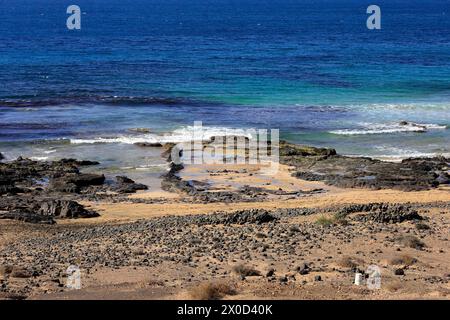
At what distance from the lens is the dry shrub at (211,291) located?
613 inches

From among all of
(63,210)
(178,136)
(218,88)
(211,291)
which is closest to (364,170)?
(178,136)

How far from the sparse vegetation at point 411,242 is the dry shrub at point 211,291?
6825 mm

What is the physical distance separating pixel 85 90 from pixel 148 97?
5.19 meters

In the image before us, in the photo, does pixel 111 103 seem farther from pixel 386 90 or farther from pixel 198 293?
pixel 198 293

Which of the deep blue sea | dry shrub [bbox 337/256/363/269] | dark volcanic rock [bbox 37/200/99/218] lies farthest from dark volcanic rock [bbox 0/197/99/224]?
dry shrub [bbox 337/256/363/269]

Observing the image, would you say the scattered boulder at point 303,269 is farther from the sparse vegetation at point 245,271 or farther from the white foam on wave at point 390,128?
the white foam on wave at point 390,128

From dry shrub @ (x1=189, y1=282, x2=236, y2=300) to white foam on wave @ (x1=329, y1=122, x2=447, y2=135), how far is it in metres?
30.9

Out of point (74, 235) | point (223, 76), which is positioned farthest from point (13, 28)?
point (74, 235)

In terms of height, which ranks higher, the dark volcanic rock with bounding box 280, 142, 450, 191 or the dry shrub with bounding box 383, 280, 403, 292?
the dry shrub with bounding box 383, 280, 403, 292

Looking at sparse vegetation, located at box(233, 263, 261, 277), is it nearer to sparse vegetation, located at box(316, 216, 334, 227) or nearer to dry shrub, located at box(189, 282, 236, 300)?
dry shrub, located at box(189, 282, 236, 300)

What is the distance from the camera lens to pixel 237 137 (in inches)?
1687

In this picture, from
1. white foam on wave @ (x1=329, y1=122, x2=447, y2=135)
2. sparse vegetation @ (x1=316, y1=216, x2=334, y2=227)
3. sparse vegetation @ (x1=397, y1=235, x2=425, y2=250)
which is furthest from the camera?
white foam on wave @ (x1=329, y1=122, x2=447, y2=135)

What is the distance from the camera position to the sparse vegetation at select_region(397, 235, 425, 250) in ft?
69.6

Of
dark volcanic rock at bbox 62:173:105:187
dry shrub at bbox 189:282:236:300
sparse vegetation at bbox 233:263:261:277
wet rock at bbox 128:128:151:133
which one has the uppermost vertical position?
dry shrub at bbox 189:282:236:300
